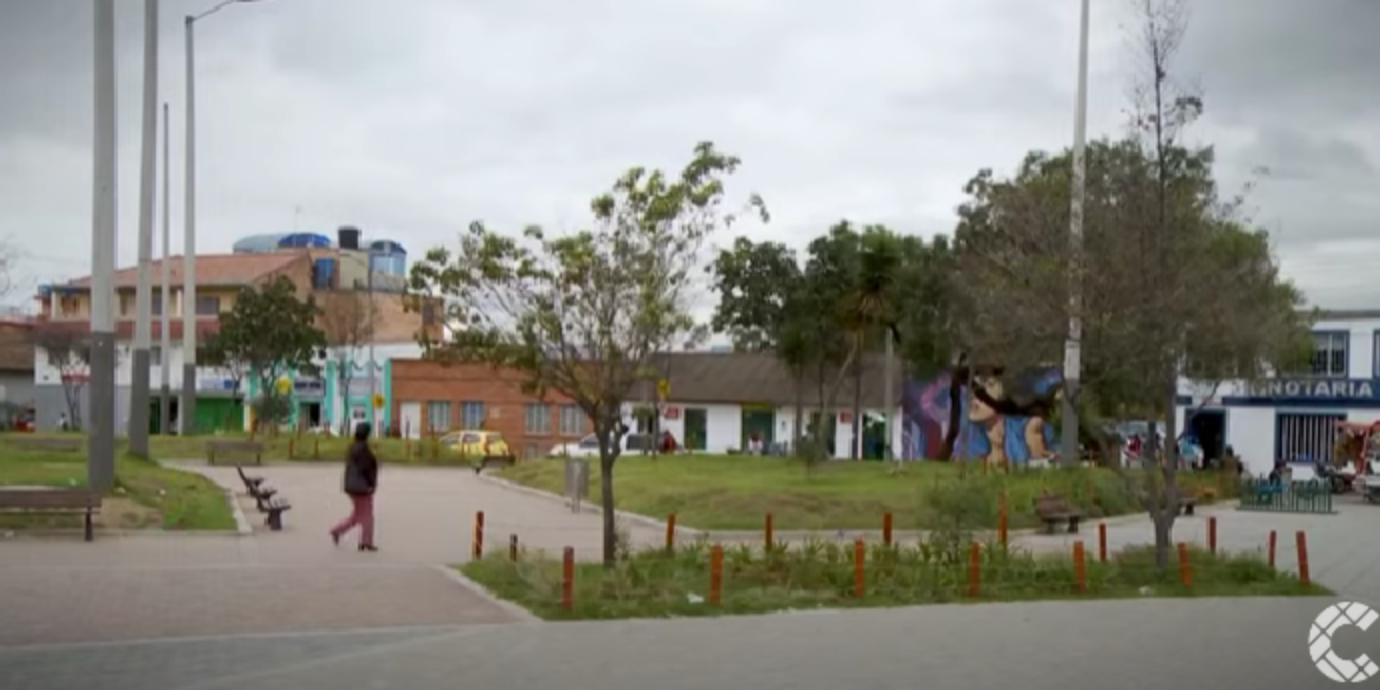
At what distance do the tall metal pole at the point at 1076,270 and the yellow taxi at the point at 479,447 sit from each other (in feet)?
62.5

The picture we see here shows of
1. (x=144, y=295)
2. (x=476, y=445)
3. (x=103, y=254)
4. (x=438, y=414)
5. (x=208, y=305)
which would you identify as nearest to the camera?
(x=103, y=254)

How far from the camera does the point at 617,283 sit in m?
17.1

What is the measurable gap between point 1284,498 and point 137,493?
25.7 meters

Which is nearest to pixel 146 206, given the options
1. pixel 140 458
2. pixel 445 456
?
pixel 140 458

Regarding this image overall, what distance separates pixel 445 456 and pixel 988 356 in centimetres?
1851

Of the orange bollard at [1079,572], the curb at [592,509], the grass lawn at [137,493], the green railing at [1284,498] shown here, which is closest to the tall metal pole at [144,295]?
the grass lawn at [137,493]

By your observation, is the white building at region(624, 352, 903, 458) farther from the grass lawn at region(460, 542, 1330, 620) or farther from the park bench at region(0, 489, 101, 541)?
the park bench at region(0, 489, 101, 541)

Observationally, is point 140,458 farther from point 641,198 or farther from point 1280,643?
point 1280,643

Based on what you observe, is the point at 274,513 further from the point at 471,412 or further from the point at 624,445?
the point at 471,412

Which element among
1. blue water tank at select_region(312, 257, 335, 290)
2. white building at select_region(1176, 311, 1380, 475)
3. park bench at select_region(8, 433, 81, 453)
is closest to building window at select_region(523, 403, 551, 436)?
blue water tank at select_region(312, 257, 335, 290)

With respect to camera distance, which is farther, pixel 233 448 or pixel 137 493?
pixel 233 448

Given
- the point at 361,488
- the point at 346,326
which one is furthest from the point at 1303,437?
the point at 361,488

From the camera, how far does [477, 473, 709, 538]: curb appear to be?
A: 23.9 metres

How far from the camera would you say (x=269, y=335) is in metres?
53.1
